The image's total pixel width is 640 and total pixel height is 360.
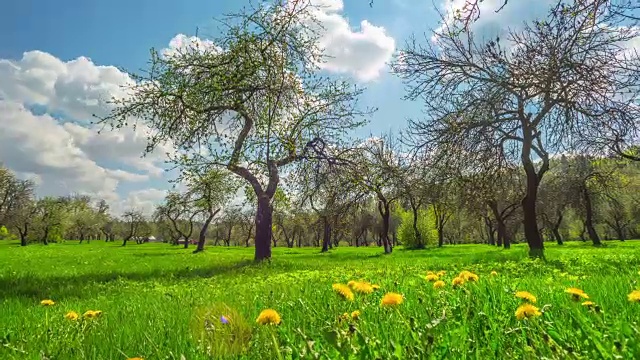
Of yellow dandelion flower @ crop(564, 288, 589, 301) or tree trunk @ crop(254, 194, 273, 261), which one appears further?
tree trunk @ crop(254, 194, 273, 261)

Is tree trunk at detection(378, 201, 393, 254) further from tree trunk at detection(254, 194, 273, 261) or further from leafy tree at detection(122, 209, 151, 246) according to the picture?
leafy tree at detection(122, 209, 151, 246)

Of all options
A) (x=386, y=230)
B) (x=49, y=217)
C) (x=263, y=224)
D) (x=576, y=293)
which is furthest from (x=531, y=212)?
(x=49, y=217)

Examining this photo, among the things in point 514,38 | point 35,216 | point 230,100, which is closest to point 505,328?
point 514,38

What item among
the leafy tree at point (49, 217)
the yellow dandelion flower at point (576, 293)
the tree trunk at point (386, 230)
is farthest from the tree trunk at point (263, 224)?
the leafy tree at point (49, 217)

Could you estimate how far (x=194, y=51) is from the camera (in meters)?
16.3

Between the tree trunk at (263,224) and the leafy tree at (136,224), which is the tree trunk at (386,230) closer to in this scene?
the tree trunk at (263,224)

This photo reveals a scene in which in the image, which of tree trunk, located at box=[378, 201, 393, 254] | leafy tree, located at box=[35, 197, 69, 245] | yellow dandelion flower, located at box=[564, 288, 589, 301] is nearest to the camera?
yellow dandelion flower, located at box=[564, 288, 589, 301]

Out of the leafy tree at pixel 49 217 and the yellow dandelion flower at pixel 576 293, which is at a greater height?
the leafy tree at pixel 49 217

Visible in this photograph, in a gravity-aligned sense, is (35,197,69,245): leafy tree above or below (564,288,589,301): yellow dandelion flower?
above

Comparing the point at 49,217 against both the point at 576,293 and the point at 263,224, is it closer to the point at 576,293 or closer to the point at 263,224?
the point at 263,224

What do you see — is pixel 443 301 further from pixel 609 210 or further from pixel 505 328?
pixel 609 210

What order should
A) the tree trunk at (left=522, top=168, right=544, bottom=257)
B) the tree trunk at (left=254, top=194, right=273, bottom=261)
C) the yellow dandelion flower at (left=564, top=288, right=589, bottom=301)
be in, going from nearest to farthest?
the yellow dandelion flower at (left=564, top=288, right=589, bottom=301) → the tree trunk at (left=522, top=168, right=544, bottom=257) → the tree trunk at (left=254, top=194, right=273, bottom=261)

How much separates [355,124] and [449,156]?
6.18m

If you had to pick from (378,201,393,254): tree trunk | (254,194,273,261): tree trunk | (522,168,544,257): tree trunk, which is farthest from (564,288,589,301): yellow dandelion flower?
(378,201,393,254): tree trunk
